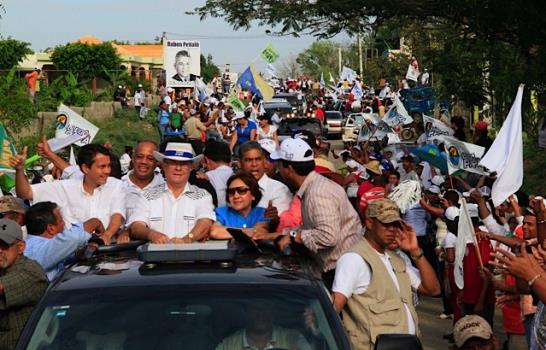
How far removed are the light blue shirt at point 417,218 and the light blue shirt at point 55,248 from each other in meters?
7.32

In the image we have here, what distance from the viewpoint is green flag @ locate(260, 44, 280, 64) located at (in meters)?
36.3

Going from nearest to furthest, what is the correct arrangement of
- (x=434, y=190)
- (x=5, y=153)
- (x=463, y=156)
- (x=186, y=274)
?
(x=186, y=274) → (x=5, y=153) → (x=463, y=156) → (x=434, y=190)

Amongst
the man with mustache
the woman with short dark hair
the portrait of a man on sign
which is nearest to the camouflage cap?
the man with mustache

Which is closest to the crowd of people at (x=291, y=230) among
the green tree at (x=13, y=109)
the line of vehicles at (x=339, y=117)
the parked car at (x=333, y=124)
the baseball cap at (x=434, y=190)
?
the baseball cap at (x=434, y=190)

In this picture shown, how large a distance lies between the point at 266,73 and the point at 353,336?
34236 millimetres

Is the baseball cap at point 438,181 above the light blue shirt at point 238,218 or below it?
below

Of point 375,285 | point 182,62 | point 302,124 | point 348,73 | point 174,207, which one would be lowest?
point 302,124

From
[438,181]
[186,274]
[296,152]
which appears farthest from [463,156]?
[186,274]

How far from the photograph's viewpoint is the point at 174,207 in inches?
309

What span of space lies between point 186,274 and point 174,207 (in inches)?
99.1

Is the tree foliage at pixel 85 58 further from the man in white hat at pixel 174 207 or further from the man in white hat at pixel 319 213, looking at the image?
the man in white hat at pixel 319 213

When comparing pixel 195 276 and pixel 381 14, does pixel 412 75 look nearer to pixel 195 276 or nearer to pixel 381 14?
pixel 381 14

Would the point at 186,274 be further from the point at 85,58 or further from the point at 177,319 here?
the point at 85,58

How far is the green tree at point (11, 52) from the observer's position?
47447 mm
